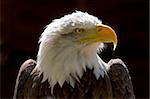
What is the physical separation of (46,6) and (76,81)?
4.61 meters

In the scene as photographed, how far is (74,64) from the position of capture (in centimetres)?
548

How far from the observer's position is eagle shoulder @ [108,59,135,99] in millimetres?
5543

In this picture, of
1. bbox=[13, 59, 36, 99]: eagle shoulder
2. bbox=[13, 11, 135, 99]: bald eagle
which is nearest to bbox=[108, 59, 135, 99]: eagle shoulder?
bbox=[13, 11, 135, 99]: bald eagle

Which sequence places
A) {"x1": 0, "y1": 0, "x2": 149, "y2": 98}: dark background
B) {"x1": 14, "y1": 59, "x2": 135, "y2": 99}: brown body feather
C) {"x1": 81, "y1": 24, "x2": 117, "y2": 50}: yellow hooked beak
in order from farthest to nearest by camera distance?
{"x1": 0, "y1": 0, "x2": 149, "y2": 98}: dark background, {"x1": 14, "y1": 59, "x2": 135, "y2": 99}: brown body feather, {"x1": 81, "y1": 24, "x2": 117, "y2": 50}: yellow hooked beak

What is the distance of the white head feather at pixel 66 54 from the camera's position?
5375mm

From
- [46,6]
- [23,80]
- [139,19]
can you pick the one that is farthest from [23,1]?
[23,80]

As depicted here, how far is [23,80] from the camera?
5660 mm

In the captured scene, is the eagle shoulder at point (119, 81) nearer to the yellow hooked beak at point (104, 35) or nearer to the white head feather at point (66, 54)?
the white head feather at point (66, 54)

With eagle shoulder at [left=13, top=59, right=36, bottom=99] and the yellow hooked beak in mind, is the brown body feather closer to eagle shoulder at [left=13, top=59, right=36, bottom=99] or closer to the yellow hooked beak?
eagle shoulder at [left=13, top=59, right=36, bottom=99]

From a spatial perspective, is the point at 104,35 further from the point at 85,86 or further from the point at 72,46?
the point at 85,86

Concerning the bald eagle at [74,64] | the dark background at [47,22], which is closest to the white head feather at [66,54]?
the bald eagle at [74,64]

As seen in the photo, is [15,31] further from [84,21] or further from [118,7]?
[84,21]

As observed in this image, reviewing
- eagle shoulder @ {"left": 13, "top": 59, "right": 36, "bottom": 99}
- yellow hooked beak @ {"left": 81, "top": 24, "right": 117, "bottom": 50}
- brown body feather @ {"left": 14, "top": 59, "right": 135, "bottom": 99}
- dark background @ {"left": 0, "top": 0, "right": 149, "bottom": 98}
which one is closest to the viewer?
yellow hooked beak @ {"left": 81, "top": 24, "right": 117, "bottom": 50}

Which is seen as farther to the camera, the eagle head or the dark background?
the dark background
